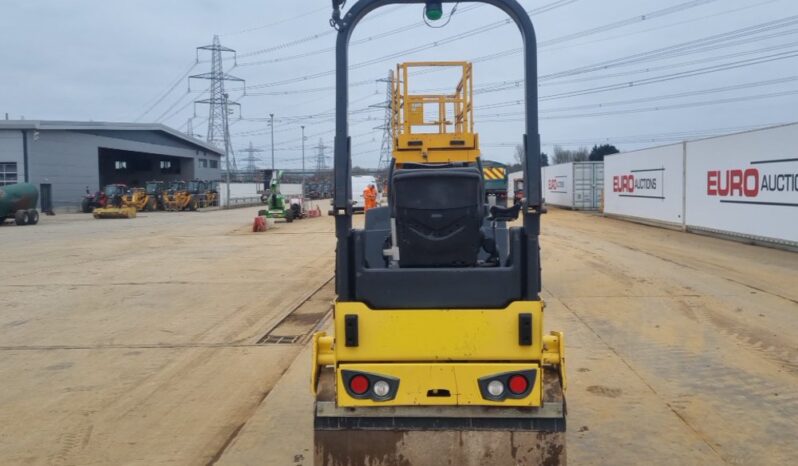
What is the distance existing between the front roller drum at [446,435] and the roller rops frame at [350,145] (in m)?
0.65

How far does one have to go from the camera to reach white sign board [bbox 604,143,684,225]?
2561 centimetres

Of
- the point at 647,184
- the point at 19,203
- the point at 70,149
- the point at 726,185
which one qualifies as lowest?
the point at 19,203

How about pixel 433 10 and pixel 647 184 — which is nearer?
pixel 433 10

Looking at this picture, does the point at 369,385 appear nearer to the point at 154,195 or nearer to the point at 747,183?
the point at 747,183

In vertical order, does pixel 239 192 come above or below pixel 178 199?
above

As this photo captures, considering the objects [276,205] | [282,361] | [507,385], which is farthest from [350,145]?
[276,205]

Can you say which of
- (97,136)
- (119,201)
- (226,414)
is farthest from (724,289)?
(97,136)

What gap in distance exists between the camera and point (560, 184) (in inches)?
1850

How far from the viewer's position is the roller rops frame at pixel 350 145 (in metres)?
3.96

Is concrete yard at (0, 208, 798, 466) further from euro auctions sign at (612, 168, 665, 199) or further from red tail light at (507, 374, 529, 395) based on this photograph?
euro auctions sign at (612, 168, 665, 199)

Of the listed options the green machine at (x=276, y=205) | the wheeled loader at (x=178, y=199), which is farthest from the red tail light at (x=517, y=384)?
the wheeled loader at (x=178, y=199)

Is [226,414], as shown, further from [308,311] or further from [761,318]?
[761,318]

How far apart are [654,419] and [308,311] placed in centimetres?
627

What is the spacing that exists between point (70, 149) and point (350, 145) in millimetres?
56069
